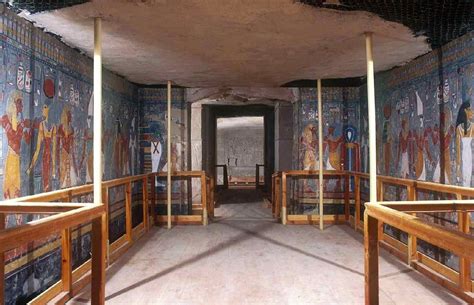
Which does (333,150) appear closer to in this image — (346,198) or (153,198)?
(346,198)

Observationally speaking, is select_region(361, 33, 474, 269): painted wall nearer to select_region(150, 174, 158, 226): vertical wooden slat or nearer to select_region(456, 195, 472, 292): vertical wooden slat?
select_region(456, 195, 472, 292): vertical wooden slat

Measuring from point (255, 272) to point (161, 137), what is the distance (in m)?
3.91

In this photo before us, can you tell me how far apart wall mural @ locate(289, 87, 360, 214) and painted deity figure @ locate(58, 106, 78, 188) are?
13.4 ft

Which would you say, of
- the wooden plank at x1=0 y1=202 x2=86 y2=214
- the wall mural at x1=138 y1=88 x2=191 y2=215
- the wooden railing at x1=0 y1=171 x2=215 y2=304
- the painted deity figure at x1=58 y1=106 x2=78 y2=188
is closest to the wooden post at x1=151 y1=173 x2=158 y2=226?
the wall mural at x1=138 y1=88 x2=191 y2=215

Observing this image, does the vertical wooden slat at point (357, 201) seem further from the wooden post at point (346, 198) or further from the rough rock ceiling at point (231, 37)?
the rough rock ceiling at point (231, 37)

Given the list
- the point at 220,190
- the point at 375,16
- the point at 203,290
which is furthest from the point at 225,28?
the point at 220,190

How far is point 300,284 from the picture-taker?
3.60m

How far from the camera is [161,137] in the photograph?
7160 mm

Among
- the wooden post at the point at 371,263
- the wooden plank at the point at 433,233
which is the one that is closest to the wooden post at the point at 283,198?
the wooden post at the point at 371,263

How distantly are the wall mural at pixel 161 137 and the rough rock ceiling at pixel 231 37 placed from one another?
4.17ft

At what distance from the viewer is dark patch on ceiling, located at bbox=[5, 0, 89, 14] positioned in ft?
9.94

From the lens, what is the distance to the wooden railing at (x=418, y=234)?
5.26 ft

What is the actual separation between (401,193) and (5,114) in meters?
4.83

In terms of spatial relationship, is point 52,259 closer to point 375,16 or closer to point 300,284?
point 300,284
